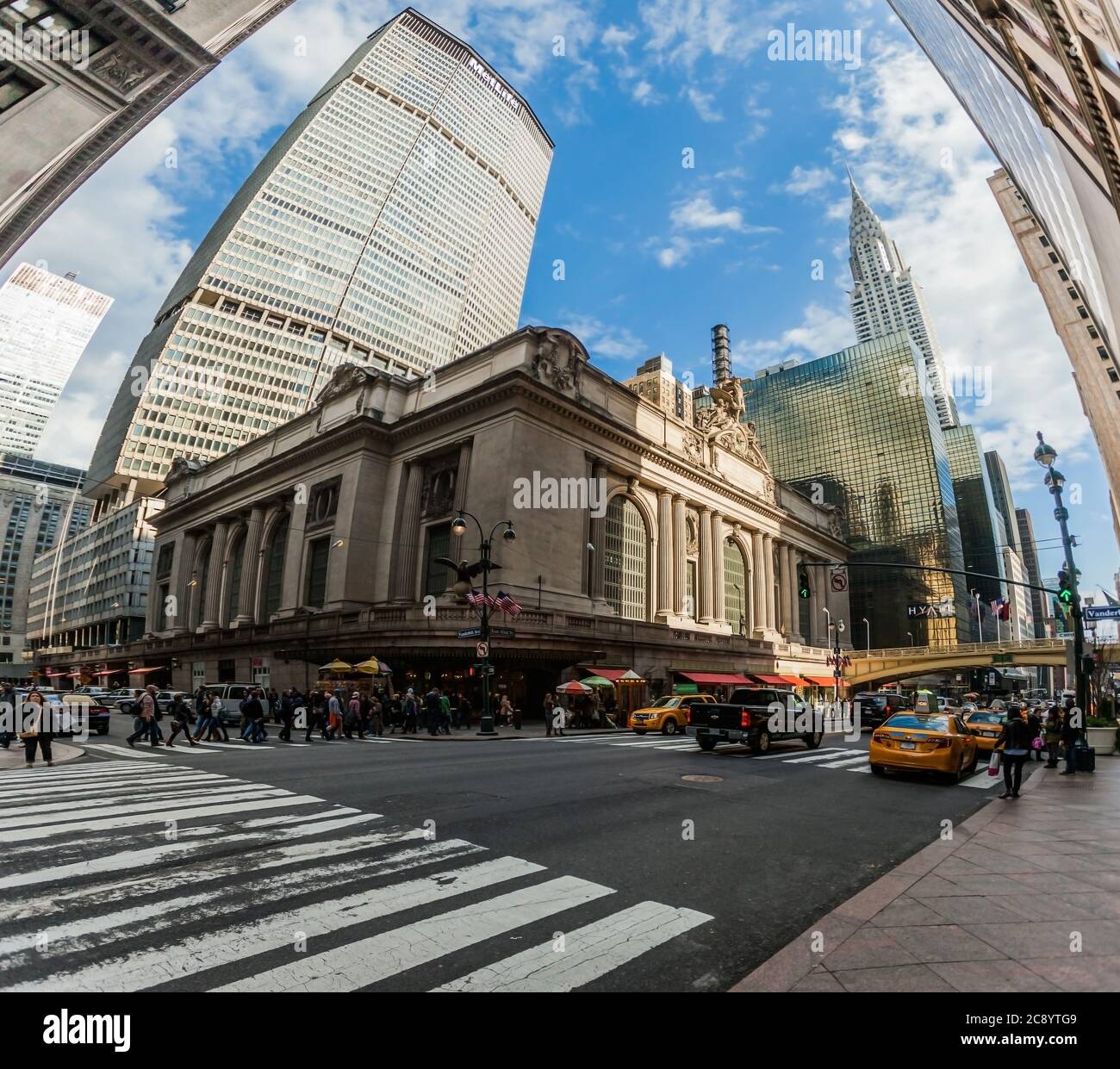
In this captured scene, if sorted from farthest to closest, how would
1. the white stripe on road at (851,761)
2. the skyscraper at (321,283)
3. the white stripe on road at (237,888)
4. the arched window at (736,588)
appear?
1. the skyscraper at (321,283)
2. the arched window at (736,588)
3. the white stripe on road at (851,761)
4. the white stripe on road at (237,888)

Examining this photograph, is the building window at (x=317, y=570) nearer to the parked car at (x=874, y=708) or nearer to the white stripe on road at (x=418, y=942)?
the parked car at (x=874, y=708)

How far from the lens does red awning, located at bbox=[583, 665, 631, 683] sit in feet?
116

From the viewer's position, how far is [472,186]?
141 metres

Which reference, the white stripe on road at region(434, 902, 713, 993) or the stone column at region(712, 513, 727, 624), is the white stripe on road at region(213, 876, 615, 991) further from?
the stone column at region(712, 513, 727, 624)

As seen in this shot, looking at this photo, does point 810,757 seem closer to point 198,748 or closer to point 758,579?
point 198,748

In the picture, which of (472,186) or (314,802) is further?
(472,186)

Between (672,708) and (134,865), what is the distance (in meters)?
24.2

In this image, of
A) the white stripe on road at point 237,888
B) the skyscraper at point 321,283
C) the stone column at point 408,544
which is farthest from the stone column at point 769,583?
the skyscraper at point 321,283

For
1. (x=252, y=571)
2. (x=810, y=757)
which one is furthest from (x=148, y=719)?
(x=252, y=571)

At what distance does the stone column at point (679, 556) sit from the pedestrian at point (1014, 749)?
37332 mm

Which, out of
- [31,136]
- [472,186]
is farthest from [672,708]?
[472,186]

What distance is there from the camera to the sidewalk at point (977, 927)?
3.88 metres

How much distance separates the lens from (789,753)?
18516 mm
